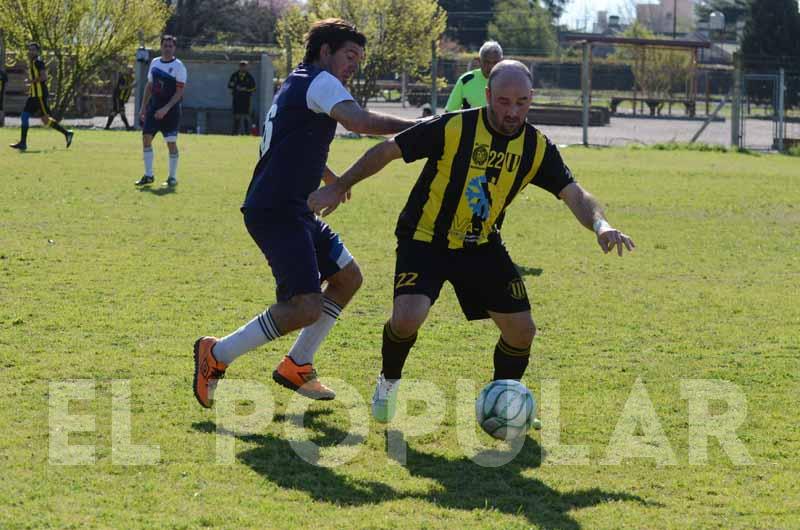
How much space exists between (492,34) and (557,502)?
7721 cm

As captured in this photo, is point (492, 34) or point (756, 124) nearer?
point (756, 124)

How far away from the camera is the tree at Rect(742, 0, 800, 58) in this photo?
62375mm

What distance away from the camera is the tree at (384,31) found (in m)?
40.7

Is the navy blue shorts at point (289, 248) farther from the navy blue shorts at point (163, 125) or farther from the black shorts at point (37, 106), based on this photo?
the black shorts at point (37, 106)

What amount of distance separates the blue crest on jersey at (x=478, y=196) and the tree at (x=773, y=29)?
59690mm

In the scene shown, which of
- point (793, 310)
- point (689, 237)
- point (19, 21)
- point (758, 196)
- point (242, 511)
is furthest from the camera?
point (19, 21)

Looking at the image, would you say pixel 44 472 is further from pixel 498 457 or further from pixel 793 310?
pixel 793 310

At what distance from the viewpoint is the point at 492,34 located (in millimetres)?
80312

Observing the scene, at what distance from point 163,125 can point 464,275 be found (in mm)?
12334

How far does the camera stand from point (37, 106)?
23.8 m

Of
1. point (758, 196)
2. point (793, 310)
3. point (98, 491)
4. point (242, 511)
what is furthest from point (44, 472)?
point (758, 196)

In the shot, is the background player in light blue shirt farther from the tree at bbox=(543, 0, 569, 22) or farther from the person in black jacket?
the tree at bbox=(543, 0, 569, 22)

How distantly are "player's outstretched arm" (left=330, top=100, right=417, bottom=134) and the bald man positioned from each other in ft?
0.31

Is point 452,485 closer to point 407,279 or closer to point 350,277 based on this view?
point 407,279
